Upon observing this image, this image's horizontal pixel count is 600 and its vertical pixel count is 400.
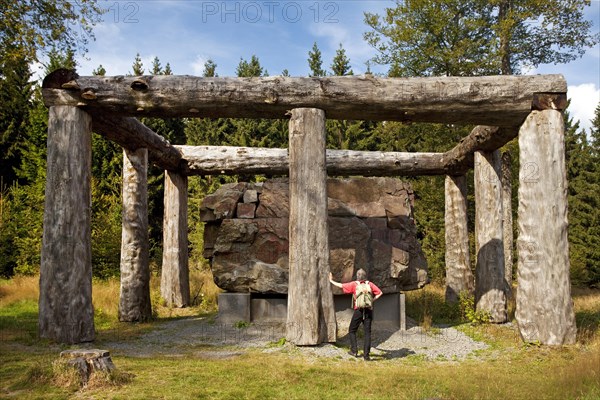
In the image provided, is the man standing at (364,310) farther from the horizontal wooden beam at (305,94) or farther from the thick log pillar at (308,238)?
the horizontal wooden beam at (305,94)

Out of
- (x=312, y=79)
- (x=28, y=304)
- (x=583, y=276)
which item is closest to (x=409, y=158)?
(x=312, y=79)

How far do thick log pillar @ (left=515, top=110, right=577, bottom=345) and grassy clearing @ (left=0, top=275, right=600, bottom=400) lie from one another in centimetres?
37

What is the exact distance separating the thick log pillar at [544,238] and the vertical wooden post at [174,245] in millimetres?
8365

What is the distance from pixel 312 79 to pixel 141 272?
5742mm

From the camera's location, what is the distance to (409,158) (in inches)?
495

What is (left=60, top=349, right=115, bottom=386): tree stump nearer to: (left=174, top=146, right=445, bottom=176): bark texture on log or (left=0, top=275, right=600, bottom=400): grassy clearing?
(left=0, top=275, right=600, bottom=400): grassy clearing

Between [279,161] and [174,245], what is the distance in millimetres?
3657

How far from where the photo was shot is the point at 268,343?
8.13m

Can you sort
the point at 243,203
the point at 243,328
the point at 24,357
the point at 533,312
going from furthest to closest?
1. the point at 243,203
2. the point at 243,328
3. the point at 533,312
4. the point at 24,357

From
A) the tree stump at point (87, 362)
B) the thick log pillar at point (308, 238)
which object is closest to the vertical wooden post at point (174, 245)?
the thick log pillar at point (308, 238)

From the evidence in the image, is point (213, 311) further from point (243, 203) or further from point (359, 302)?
point (359, 302)

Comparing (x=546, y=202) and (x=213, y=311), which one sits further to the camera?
(x=213, y=311)

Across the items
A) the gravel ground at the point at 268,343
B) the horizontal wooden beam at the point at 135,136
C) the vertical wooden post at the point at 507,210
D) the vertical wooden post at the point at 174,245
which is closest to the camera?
the gravel ground at the point at 268,343

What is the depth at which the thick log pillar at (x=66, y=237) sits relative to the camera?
7.68m
